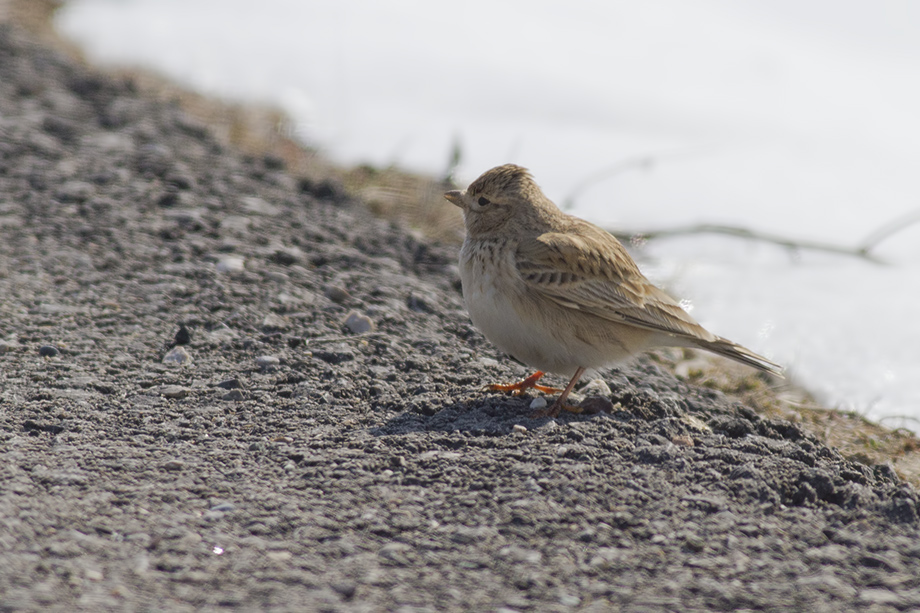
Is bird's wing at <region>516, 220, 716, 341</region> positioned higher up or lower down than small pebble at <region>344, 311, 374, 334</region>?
higher up

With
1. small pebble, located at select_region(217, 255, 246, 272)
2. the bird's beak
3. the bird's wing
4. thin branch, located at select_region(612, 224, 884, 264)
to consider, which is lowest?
small pebble, located at select_region(217, 255, 246, 272)

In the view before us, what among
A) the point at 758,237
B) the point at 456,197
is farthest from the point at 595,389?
the point at 758,237

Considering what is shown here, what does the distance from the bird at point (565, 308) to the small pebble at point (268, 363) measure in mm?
973

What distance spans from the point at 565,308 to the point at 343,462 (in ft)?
4.57

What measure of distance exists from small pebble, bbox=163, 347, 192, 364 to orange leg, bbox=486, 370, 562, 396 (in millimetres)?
1498

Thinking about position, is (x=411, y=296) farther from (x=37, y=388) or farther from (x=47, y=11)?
(x=47, y=11)

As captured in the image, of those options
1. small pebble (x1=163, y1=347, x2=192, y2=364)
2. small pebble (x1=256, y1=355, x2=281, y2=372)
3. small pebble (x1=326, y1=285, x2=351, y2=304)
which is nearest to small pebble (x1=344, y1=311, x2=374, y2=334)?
small pebble (x1=326, y1=285, x2=351, y2=304)

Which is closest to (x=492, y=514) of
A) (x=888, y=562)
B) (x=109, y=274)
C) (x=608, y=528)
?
(x=608, y=528)

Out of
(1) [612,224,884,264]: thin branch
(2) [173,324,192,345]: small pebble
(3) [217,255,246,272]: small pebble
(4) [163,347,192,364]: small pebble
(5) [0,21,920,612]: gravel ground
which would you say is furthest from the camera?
(1) [612,224,884,264]: thin branch

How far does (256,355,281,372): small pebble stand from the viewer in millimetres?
4859

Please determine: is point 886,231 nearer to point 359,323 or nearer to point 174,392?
point 359,323

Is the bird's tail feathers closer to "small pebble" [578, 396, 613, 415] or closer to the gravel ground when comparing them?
the gravel ground

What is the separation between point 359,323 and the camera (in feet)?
17.8

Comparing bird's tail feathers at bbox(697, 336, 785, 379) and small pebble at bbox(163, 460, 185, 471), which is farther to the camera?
bird's tail feathers at bbox(697, 336, 785, 379)
